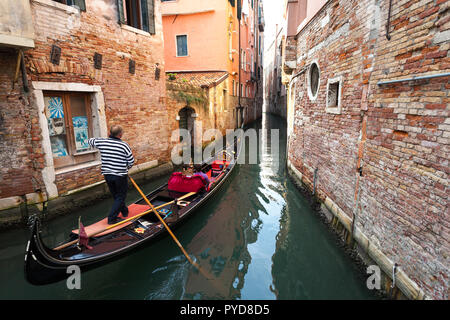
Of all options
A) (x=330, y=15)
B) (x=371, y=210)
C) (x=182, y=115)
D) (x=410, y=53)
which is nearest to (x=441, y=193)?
(x=371, y=210)

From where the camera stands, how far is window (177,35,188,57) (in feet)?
43.8

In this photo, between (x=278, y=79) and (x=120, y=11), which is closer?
(x=120, y=11)

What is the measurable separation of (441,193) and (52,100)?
19.2ft

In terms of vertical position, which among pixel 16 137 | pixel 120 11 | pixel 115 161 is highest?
pixel 120 11

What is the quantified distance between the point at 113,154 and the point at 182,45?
11.7 meters

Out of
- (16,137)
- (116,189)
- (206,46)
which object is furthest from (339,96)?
(206,46)

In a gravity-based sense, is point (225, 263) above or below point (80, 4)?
below

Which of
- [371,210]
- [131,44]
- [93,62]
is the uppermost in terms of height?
[131,44]

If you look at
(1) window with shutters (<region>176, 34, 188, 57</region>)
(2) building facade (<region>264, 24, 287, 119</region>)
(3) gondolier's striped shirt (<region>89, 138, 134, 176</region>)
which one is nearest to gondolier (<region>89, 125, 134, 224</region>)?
(3) gondolier's striped shirt (<region>89, 138, 134, 176</region>)

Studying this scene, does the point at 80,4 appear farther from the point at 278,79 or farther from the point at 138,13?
the point at 278,79

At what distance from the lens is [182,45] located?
13430 mm

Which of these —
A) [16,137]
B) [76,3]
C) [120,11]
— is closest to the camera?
[16,137]

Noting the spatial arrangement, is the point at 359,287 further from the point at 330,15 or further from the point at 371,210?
the point at 330,15

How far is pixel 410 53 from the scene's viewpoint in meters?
2.49
